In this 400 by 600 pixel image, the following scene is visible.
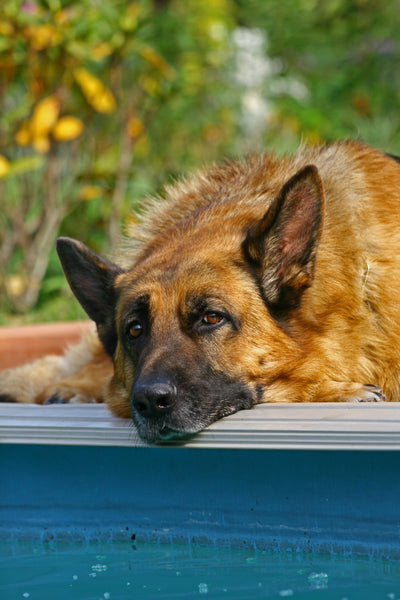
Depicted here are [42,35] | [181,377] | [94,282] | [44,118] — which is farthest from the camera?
[44,118]

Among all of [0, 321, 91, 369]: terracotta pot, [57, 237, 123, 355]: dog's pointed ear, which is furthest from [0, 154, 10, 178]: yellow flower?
[57, 237, 123, 355]: dog's pointed ear

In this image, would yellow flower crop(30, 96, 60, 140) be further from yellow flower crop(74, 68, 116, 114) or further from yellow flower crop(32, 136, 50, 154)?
yellow flower crop(74, 68, 116, 114)

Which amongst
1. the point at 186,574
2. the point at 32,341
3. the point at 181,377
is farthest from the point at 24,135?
the point at 186,574

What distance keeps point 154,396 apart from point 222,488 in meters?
0.42

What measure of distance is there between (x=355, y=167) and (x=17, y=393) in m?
2.11

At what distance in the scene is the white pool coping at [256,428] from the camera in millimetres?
2725

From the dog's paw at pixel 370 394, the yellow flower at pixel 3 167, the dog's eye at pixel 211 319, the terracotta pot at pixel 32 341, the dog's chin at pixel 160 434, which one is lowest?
the terracotta pot at pixel 32 341

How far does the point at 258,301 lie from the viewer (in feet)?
10.8

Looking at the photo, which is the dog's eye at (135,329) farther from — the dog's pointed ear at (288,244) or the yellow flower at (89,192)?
the yellow flower at (89,192)

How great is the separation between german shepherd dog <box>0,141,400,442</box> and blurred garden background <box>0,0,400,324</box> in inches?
49.7

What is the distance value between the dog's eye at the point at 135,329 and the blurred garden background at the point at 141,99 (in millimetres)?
1623

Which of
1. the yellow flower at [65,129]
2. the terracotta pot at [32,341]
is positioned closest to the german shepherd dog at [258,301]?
the terracotta pot at [32,341]

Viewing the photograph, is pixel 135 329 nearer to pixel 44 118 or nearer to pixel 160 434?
pixel 160 434

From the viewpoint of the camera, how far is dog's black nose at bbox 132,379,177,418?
2.95 metres
